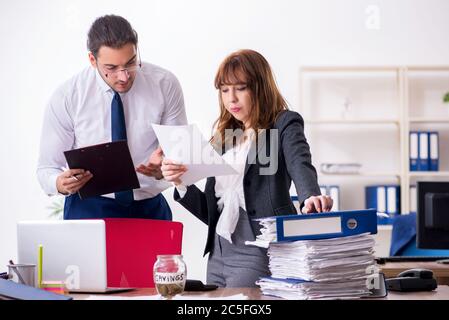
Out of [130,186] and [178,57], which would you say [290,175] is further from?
[178,57]

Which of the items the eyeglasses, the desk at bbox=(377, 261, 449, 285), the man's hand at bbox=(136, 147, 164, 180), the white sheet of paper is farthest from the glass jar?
the desk at bbox=(377, 261, 449, 285)

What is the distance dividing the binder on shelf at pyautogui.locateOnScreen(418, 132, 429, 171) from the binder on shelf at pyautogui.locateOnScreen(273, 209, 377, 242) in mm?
3308

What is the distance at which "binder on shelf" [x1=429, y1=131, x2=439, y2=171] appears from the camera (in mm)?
4590

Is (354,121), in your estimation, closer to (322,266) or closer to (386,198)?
(386,198)

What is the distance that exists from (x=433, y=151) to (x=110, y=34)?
291cm

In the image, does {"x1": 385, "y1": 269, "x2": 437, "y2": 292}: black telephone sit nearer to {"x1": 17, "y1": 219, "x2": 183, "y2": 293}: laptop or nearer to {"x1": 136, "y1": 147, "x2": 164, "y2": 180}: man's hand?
{"x1": 17, "y1": 219, "x2": 183, "y2": 293}: laptop

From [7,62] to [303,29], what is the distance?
219 centimetres

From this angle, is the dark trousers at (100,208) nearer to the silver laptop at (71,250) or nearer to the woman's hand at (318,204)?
the silver laptop at (71,250)

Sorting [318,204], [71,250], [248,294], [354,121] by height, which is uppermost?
[354,121]

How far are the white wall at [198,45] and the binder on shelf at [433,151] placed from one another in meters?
0.60

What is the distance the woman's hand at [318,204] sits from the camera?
1642 mm

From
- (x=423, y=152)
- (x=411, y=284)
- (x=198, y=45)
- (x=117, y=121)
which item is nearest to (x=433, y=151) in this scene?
(x=423, y=152)

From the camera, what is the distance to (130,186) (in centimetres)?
208

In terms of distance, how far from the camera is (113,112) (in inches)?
97.2
